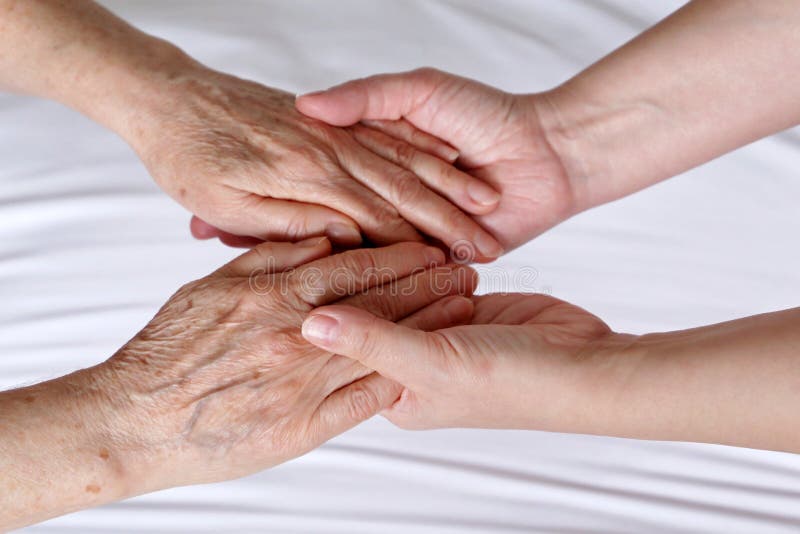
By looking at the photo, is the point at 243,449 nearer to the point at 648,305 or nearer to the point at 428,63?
the point at 648,305

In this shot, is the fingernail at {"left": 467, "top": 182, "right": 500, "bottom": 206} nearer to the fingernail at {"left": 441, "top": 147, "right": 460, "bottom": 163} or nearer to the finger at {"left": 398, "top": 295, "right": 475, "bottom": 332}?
the fingernail at {"left": 441, "top": 147, "right": 460, "bottom": 163}

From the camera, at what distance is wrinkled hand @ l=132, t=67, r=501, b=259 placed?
5.53ft

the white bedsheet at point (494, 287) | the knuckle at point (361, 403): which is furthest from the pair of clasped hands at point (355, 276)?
the white bedsheet at point (494, 287)

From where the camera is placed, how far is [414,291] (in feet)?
5.56

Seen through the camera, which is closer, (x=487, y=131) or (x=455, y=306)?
(x=455, y=306)

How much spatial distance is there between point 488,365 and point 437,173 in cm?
48

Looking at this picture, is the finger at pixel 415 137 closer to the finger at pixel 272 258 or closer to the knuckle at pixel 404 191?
the knuckle at pixel 404 191

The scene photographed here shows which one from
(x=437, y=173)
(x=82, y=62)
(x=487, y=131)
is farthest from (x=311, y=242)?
(x=82, y=62)

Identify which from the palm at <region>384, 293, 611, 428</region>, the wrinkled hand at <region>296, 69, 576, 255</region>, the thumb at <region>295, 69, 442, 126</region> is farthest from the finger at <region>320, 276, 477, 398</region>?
the thumb at <region>295, 69, 442, 126</region>

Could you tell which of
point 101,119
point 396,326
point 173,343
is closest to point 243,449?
point 173,343

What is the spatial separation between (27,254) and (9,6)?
2.08 ft

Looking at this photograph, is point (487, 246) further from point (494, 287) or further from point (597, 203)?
point (494, 287)

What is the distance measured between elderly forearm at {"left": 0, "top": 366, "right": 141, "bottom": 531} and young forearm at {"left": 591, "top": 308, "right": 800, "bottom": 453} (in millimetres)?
751

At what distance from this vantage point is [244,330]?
1546mm
